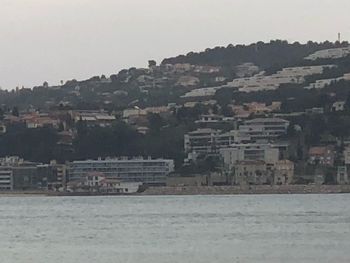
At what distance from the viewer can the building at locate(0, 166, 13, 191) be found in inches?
4178

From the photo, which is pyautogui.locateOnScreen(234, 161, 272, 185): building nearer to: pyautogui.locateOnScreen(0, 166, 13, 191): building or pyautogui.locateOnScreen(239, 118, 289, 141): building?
pyautogui.locateOnScreen(239, 118, 289, 141): building

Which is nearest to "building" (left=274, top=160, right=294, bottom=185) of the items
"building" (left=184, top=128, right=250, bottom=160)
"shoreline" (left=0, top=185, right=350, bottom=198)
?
"shoreline" (left=0, top=185, right=350, bottom=198)

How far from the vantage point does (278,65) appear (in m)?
166

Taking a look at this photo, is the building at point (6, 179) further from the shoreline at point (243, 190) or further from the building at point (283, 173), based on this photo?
the building at point (283, 173)

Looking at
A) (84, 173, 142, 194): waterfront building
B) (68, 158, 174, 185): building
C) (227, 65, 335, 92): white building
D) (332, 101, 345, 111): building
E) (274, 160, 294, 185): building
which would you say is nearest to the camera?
(274, 160, 294, 185): building

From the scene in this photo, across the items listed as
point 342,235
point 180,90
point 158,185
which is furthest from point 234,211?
point 180,90

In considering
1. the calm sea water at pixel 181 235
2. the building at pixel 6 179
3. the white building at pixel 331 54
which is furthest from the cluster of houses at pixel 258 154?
the white building at pixel 331 54

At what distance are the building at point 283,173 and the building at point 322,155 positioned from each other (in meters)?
1.80

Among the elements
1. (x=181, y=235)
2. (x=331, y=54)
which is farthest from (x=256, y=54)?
(x=181, y=235)

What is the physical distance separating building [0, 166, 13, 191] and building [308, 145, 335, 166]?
71.3 ft

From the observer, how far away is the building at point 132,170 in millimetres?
100812

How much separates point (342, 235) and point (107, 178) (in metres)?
61.0

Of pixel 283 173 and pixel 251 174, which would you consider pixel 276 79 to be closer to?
pixel 251 174

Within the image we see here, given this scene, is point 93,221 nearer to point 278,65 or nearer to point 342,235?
point 342,235
